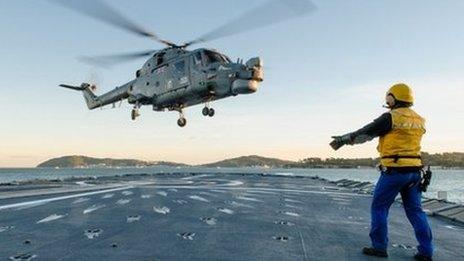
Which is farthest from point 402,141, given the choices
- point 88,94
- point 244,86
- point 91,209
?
point 88,94

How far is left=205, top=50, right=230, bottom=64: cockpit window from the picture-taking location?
1119 inches

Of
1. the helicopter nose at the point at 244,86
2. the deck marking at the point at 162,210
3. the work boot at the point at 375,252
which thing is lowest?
the work boot at the point at 375,252

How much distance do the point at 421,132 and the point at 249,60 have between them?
63.5ft

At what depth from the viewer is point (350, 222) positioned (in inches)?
455

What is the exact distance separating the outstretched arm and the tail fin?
33.9 m

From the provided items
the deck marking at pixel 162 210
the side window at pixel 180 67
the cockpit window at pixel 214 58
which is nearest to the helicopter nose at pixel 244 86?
the cockpit window at pixel 214 58

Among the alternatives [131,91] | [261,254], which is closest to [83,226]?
[261,254]

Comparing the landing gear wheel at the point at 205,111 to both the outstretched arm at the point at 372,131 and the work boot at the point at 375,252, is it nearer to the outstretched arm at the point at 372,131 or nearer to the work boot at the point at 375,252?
the outstretched arm at the point at 372,131

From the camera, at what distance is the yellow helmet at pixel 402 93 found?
7.90 m

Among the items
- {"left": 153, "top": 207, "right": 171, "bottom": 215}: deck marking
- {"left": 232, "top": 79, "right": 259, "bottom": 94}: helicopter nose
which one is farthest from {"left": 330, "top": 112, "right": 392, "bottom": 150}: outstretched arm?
{"left": 232, "top": 79, "right": 259, "bottom": 94}: helicopter nose

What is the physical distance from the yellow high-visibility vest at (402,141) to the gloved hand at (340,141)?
60 cm

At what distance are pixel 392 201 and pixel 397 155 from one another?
766 millimetres

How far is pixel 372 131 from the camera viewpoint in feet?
25.5

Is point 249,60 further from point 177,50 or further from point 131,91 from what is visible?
point 131,91
